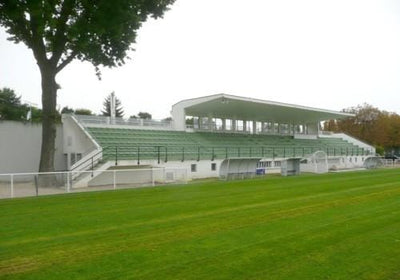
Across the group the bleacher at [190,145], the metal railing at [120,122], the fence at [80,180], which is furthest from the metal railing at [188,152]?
the metal railing at [120,122]

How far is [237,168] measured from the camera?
30.4 meters

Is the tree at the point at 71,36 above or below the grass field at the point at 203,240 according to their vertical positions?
above

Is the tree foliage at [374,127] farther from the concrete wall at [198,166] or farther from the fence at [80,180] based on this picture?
the fence at [80,180]

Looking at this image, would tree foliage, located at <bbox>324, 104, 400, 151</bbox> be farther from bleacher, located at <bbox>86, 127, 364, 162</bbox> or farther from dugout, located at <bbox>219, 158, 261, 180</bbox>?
dugout, located at <bbox>219, 158, 261, 180</bbox>

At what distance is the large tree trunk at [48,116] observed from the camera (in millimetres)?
23984

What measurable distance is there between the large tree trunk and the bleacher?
10.8ft

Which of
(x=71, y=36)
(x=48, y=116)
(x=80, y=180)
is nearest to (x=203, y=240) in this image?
(x=80, y=180)

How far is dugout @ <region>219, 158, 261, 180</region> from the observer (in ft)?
96.5

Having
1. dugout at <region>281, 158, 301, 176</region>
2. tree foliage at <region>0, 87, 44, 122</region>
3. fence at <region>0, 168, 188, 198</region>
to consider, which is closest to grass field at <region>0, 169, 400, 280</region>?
fence at <region>0, 168, 188, 198</region>

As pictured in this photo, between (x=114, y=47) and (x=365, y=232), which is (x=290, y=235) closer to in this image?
(x=365, y=232)

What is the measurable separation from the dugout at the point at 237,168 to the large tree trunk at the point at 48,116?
10.8 m

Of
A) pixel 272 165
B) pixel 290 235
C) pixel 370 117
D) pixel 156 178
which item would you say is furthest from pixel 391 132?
pixel 290 235

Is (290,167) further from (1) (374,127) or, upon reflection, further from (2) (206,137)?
(1) (374,127)

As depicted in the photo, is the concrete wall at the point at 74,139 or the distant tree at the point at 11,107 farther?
the distant tree at the point at 11,107
